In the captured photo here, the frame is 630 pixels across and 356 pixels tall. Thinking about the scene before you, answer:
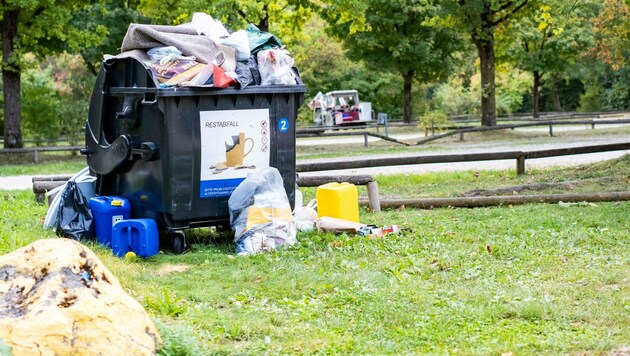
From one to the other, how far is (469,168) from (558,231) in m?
9.76

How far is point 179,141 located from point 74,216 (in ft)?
4.46

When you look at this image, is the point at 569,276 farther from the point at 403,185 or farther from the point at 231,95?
the point at 403,185

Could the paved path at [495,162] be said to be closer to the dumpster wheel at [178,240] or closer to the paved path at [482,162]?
the paved path at [482,162]

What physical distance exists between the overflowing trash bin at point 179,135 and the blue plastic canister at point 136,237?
264 mm

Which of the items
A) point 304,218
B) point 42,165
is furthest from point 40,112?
point 304,218

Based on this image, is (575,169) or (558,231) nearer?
(558,231)

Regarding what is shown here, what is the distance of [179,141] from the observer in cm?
871

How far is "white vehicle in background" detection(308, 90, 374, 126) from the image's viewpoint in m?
41.3

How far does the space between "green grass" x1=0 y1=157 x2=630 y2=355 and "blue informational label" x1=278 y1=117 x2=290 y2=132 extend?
3.89 feet

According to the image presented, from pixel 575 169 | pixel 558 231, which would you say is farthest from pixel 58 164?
pixel 558 231

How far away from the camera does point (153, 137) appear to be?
28.9ft

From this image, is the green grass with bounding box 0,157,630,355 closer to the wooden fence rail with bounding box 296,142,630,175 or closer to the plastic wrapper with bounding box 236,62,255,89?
the plastic wrapper with bounding box 236,62,255,89

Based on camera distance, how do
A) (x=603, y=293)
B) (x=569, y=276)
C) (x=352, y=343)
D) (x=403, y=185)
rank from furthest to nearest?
(x=403, y=185) → (x=569, y=276) → (x=603, y=293) → (x=352, y=343)

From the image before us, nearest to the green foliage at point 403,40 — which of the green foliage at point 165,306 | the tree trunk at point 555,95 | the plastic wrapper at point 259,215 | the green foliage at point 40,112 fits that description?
the green foliage at point 40,112
